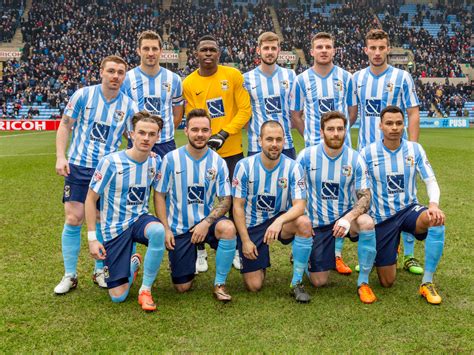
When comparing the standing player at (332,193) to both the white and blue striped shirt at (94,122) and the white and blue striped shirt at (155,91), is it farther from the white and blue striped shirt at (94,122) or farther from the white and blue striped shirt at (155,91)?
the white and blue striped shirt at (94,122)

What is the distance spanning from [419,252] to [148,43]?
11.9ft

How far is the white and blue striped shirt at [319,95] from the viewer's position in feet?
16.4

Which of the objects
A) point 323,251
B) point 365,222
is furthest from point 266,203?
point 365,222

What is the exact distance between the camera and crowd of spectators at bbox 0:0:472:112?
1217 inches

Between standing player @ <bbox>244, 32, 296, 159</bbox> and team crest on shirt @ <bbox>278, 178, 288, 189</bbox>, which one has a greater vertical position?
standing player @ <bbox>244, 32, 296, 159</bbox>

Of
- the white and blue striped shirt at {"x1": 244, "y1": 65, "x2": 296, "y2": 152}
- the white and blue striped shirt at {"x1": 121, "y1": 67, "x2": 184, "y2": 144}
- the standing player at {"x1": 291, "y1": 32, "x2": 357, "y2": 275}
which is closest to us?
the white and blue striped shirt at {"x1": 121, "y1": 67, "x2": 184, "y2": 144}

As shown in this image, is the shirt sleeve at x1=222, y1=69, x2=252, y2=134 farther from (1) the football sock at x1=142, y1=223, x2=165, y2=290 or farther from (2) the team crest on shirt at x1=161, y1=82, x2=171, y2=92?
(1) the football sock at x1=142, y1=223, x2=165, y2=290

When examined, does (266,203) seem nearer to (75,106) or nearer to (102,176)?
(102,176)

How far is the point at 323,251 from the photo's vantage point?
14.2 ft

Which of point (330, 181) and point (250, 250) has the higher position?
point (330, 181)

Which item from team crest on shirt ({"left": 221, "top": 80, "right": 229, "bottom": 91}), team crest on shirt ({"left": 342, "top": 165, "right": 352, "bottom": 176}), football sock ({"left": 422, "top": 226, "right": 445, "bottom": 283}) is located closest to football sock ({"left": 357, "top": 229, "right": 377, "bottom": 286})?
football sock ({"left": 422, "top": 226, "right": 445, "bottom": 283})

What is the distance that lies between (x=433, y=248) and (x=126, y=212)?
2576 millimetres

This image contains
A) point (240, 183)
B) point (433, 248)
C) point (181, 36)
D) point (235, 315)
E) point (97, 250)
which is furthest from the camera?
point (181, 36)

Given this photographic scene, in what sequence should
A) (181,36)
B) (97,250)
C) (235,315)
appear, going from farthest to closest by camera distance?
(181,36) → (97,250) → (235,315)
